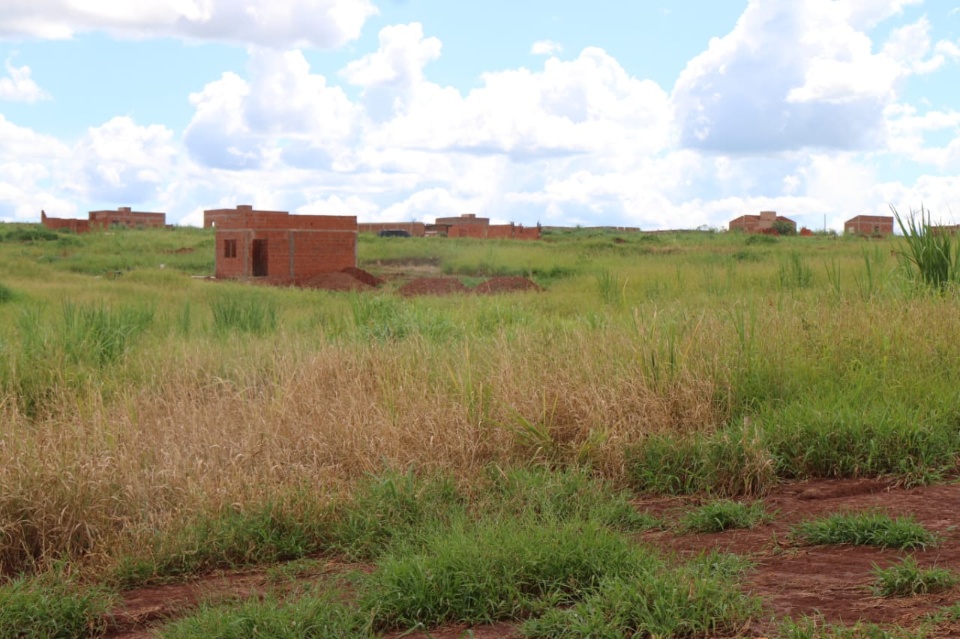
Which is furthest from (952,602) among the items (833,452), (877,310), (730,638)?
(877,310)

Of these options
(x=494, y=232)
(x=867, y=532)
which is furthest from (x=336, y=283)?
(x=494, y=232)

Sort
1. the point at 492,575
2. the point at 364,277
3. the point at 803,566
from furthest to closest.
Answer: the point at 364,277, the point at 803,566, the point at 492,575

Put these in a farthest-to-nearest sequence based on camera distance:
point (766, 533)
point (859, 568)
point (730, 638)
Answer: point (766, 533) → point (859, 568) → point (730, 638)

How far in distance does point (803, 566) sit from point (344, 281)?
19553 millimetres

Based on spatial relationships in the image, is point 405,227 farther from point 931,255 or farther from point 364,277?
point 931,255

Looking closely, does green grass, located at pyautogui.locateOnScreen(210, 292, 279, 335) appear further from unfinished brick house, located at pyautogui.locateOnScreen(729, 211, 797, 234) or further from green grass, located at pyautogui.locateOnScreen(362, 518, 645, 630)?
unfinished brick house, located at pyautogui.locateOnScreen(729, 211, 797, 234)

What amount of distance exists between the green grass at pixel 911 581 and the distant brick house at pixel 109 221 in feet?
174

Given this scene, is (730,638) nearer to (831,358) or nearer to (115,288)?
(831,358)

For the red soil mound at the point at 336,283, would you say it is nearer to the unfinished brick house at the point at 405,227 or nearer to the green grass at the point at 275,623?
the green grass at the point at 275,623

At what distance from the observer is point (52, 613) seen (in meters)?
3.86

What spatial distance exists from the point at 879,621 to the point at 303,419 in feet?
12.5

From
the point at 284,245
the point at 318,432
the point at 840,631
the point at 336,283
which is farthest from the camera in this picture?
the point at 284,245

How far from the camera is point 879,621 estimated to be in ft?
10.4

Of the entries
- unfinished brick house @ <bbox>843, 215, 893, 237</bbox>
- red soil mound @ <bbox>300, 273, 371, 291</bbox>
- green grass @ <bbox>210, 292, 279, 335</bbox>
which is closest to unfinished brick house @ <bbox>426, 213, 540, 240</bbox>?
unfinished brick house @ <bbox>843, 215, 893, 237</bbox>
